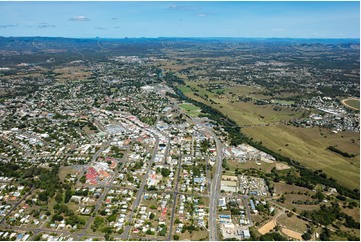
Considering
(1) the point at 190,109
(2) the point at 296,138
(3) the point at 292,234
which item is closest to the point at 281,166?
(2) the point at 296,138

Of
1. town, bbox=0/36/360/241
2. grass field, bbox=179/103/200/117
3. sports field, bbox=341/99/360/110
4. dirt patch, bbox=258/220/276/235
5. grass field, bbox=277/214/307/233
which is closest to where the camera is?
dirt patch, bbox=258/220/276/235

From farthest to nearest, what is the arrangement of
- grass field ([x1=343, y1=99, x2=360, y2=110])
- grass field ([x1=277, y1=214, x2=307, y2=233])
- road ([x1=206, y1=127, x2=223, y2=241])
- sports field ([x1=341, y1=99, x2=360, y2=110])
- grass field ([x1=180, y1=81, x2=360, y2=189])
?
grass field ([x1=343, y1=99, x2=360, y2=110])
sports field ([x1=341, y1=99, x2=360, y2=110])
grass field ([x1=180, y1=81, x2=360, y2=189])
grass field ([x1=277, y1=214, x2=307, y2=233])
road ([x1=206, y1=127, x2=223, y2=241])

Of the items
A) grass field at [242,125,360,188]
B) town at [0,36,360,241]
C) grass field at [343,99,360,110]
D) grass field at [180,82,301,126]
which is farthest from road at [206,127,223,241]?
grass field at [343,99,360,110]

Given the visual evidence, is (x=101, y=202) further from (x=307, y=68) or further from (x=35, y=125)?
(x=307, y=68)

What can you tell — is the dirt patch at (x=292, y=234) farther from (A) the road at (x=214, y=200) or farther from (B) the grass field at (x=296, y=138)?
(B) the grass field at (x=296, y=138)

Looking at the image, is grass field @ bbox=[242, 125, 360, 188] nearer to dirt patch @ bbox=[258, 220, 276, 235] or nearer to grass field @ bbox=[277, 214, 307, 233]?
grass field @ bbox=[277, 214, 307, 233]

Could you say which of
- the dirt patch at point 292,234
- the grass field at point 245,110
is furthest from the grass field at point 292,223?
the grass field at point 245,110

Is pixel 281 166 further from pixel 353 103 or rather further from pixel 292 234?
pixel 353 103
